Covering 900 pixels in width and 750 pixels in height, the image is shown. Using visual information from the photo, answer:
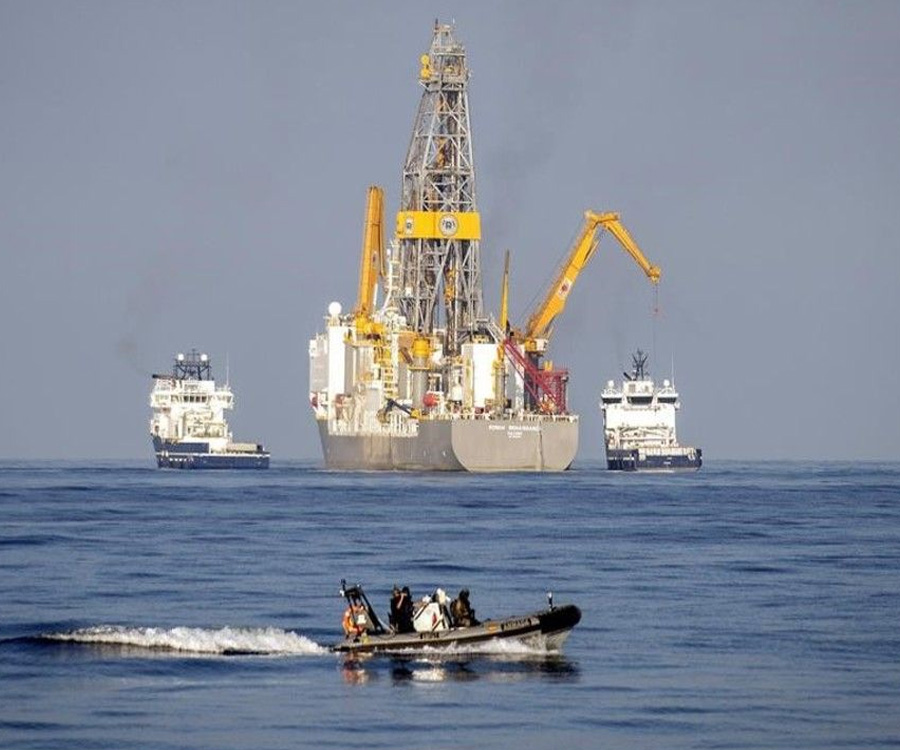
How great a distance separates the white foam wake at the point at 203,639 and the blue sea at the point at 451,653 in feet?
0.30

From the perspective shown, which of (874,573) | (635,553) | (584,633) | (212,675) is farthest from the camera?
(635,553)

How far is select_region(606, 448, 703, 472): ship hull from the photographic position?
185 m

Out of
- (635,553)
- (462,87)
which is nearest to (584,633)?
(635,553)

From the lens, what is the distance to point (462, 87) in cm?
17675

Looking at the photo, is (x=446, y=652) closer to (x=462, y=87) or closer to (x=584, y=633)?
(x=584, y=633)

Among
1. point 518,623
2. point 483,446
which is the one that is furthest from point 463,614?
point 483,446

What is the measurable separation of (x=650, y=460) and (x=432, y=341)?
2240 centimetres

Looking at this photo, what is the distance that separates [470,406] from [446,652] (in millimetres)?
119133

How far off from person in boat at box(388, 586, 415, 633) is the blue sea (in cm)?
80

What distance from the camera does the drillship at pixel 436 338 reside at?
554 ft

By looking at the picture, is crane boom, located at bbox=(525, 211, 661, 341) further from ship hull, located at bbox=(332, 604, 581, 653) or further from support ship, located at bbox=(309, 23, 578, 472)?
ship hull, located at bbox=(332, 604, 581, 653)

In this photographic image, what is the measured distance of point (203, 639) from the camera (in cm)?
5178

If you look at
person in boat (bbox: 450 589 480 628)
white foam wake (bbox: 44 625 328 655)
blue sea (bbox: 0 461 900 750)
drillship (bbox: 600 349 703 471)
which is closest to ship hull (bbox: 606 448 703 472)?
drillship (bbox: 600 349 703 471)

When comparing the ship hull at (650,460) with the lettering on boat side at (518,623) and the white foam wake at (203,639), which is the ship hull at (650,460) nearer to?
the white foam wake at (203,639)
